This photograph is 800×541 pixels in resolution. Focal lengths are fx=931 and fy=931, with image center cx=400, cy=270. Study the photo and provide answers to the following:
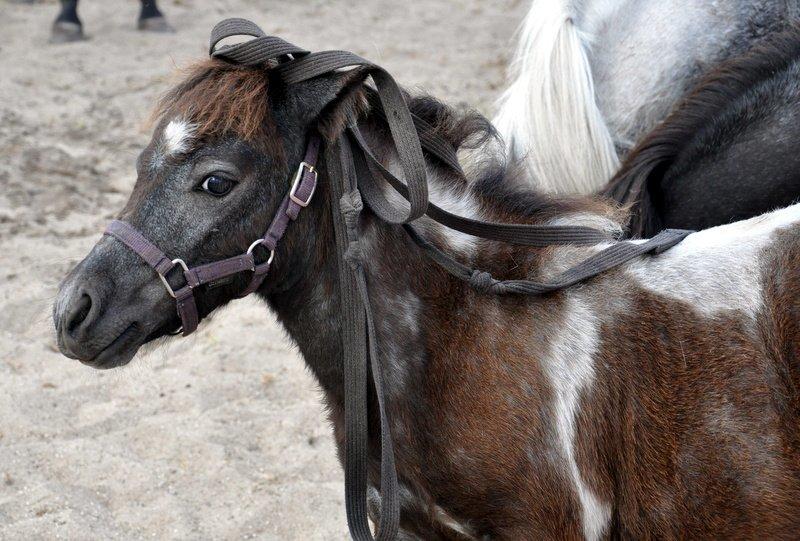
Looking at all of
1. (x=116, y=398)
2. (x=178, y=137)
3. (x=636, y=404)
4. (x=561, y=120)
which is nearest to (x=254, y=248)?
(x=178, y=137)

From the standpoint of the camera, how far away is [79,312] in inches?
83.5

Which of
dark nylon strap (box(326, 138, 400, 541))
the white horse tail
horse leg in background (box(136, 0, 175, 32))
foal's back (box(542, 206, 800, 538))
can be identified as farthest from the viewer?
horse leg in background (box(136, 0, 175, 32))

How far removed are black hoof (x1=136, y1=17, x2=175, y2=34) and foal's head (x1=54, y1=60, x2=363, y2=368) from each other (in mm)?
6261

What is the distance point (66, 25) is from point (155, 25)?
742 millimetres

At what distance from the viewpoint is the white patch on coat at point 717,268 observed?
216cm

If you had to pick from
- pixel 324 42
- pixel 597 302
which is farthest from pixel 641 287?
pixel 324 42

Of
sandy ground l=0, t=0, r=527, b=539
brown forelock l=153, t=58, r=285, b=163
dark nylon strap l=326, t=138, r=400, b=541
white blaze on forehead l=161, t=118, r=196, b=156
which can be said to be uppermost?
brown forelock l=153, t=58, r=285, b=163

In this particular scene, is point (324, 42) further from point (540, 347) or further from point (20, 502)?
point (540, 347)

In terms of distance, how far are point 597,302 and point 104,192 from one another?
13.5 ft

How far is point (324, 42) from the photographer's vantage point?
7.96 meters

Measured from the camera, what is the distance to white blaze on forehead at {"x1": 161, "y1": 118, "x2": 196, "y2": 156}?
2.15 meters

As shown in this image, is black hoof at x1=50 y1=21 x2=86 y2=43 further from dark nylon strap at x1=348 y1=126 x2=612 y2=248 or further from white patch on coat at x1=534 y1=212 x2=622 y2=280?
white patch on coat at x1=534 y1=212 x2=622 y2=280

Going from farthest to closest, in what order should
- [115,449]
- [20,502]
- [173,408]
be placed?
[173,408] < [115,449] < [20,502]

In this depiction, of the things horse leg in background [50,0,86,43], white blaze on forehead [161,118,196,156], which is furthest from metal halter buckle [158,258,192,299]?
horse leg in background [50,0,86,43]
